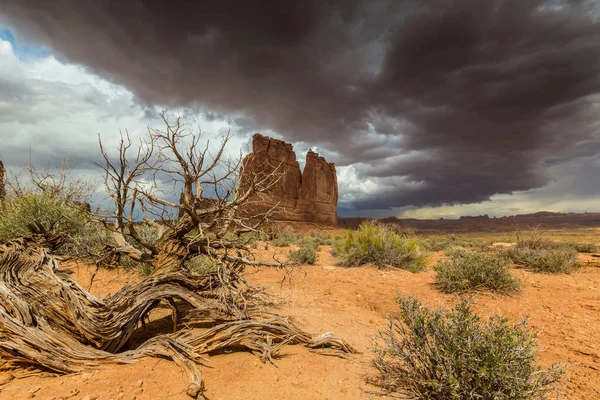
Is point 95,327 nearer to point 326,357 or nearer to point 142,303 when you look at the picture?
point 142,303

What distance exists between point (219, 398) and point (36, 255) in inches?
137

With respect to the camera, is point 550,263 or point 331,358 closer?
point 331,358

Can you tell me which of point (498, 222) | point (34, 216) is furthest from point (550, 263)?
point (498, 222)

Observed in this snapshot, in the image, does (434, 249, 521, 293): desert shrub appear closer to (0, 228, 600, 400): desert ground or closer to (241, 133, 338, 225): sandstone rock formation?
(0, 228, 600, 400): desert ground

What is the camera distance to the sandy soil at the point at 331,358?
2.72 m

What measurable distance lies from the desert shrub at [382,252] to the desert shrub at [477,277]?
2.78 metres

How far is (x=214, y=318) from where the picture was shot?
12.8 feet

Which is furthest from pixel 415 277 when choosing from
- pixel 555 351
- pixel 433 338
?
pixel 433 338

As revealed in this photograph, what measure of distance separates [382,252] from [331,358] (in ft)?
24.9

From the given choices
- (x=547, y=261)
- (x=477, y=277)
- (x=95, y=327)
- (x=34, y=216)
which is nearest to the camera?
(x=95, y=327)

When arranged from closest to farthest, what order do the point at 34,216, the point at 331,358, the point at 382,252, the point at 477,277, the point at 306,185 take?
the point at 331,358 → the point at 477,277 → the point at 34,216 → the point at 382,252 → the point at 306,185

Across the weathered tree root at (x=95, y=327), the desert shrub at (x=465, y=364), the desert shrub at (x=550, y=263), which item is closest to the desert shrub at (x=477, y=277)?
the desert shrub at (x=550, y=263)

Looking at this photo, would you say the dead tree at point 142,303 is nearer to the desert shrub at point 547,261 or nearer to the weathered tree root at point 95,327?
the weathered tree root at point 95,327

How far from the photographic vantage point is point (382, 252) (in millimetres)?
10641
